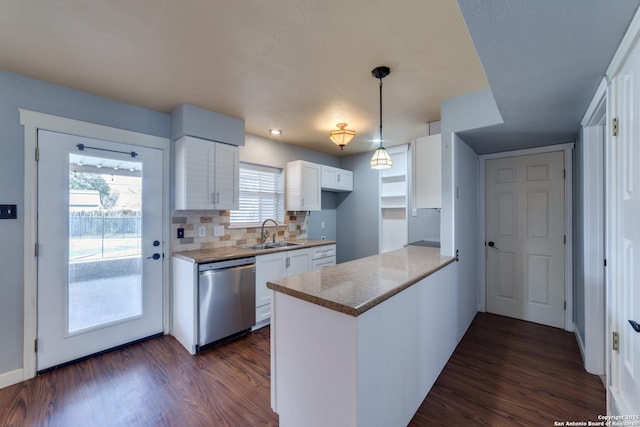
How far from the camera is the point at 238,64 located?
80.0 inches

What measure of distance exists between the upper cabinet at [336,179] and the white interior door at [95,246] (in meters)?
2.43

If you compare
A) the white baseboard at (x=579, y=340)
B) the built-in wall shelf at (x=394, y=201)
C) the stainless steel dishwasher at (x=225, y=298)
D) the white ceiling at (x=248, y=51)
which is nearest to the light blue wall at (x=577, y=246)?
the white baseboard at (x=579, y=340)

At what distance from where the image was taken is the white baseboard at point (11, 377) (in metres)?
2.08

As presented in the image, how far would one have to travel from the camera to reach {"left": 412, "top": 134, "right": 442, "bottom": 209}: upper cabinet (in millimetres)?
2689

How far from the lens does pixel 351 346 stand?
3.90ft

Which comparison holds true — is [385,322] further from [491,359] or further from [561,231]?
[561,231]

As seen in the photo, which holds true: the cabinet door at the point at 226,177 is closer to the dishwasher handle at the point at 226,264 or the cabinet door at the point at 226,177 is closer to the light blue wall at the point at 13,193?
the dishwasher handle at the point at 226,264

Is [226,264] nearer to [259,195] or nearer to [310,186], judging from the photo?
[259,195]

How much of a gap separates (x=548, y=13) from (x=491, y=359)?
2.59 meters

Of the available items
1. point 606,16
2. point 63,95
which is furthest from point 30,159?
point 606,16

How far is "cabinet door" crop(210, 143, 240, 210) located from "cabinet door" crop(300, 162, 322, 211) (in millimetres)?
1104

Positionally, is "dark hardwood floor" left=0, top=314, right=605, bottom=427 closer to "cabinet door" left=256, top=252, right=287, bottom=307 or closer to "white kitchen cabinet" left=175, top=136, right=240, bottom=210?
"cabinet door" left=256, top=252, right=287, bottom=307

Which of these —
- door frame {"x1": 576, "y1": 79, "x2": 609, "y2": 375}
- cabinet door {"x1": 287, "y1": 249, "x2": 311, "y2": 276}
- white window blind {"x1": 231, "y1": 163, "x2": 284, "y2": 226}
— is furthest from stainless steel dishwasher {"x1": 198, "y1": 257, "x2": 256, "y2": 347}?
door frame {"x1": 576, "y1": 79, "x2": 609, "y2": 375}

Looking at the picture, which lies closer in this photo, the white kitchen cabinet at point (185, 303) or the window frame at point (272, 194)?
the white kitchen cabinet at point (185, 303)
